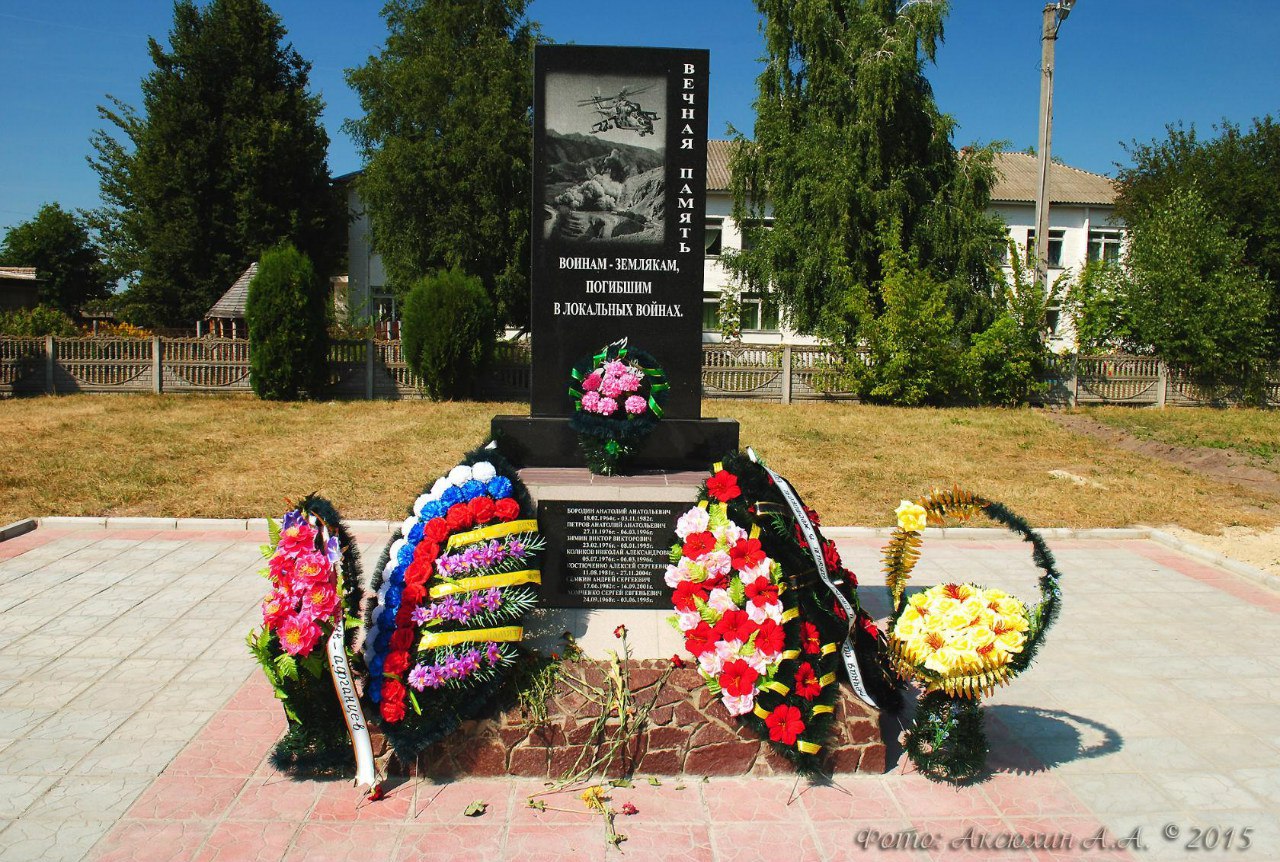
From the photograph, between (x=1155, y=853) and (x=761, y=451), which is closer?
(x=1155, y=853)

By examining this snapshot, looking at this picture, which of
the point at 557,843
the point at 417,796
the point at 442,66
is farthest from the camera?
the point at 442,66

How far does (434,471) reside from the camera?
430 inches

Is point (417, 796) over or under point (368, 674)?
under

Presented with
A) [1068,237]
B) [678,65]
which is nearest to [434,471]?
[678,65]

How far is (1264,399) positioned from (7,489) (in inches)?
852

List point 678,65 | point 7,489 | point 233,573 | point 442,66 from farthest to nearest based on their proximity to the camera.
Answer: point 442,66
point 7,489
point 233,573
point 678,65

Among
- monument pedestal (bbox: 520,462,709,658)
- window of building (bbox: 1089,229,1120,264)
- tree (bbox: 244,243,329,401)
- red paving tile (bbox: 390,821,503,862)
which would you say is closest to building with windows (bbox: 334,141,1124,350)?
window of building (bbox: 1089,229,1120,264)

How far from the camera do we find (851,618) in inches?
154

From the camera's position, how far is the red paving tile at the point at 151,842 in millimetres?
3166

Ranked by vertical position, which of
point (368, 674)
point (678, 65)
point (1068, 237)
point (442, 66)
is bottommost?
point (368, 674)

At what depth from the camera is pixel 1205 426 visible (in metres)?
15.7

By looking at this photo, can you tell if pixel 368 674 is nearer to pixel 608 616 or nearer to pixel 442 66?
pixel 608 616

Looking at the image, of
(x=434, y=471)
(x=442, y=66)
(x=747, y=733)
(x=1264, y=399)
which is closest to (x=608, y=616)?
(x=747, y=733)

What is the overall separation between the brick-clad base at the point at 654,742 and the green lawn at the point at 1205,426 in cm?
1217
